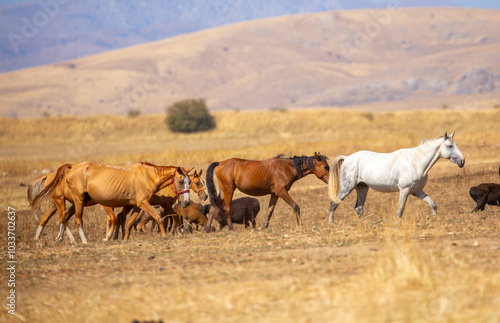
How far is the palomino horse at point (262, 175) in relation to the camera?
42.3 ft

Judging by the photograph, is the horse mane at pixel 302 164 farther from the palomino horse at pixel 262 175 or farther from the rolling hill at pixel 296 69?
the rolling hill at pixel 296 69

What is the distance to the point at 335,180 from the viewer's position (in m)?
13.1

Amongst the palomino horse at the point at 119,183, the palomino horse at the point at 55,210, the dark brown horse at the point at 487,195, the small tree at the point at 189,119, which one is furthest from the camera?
the small tree at the point at 189,119

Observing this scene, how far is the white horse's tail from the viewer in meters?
12.7

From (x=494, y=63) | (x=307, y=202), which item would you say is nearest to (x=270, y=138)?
(x=307, y=202)

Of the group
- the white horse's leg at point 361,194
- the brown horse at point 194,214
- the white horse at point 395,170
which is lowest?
the brown horse at point 194,214

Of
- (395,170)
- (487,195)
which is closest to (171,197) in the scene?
(395,170)

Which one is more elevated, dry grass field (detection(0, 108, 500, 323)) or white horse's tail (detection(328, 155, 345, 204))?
white horse's tail (detection(328, 155, 345, 204))

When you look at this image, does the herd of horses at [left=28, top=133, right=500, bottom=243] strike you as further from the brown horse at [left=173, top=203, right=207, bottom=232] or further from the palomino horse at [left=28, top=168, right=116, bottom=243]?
the brown horse at [left=173, top=203, right=207, bottom=232]

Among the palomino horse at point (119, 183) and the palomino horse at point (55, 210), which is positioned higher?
the palomino horse at point (119, 183)

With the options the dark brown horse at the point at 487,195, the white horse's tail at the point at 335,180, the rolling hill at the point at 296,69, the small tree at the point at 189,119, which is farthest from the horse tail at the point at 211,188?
the rolling hill at the point at 296,69

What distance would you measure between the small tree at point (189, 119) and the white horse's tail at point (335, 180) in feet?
120

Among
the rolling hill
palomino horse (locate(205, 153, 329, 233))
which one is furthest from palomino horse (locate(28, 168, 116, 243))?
the rolling hill

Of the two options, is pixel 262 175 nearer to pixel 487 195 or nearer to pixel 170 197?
pixel 170 197
